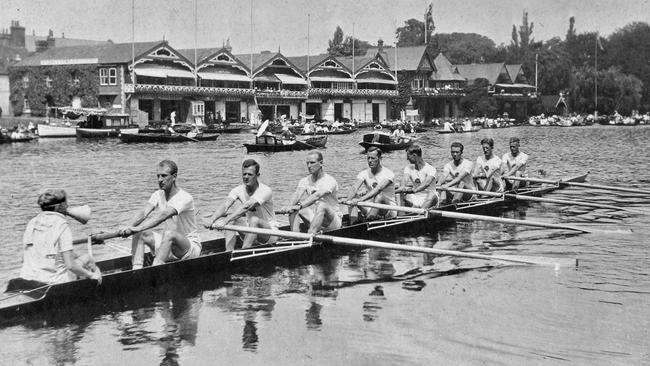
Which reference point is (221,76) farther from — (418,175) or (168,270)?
(168,270)

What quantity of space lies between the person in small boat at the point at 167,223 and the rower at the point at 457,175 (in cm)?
771

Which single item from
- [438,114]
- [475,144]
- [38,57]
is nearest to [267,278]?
[475,144]

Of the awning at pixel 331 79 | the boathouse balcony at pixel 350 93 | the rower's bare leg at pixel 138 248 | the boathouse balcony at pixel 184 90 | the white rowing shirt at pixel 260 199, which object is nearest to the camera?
the rower's bare leg at pixel 138 248

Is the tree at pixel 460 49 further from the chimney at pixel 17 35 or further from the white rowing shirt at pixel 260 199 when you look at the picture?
the white rowing shirt at pixel 260 199

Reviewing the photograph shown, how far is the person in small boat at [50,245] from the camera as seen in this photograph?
28.7ft

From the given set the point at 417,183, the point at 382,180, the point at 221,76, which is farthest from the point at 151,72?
the point at 382,180

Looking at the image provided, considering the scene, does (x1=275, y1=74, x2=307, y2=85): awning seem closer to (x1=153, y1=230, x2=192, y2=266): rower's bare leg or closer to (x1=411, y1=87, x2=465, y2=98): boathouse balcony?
(x1=411, y1=87, x2=465, y2=98): boathouse balcony

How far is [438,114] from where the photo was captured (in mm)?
102312

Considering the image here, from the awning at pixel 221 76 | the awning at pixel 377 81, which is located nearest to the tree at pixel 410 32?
the awning at pixel 377 81

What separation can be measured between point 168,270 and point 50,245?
2.18m

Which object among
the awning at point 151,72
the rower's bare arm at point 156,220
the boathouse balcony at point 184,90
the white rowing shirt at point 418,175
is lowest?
the rower's bare arm at point 156,220

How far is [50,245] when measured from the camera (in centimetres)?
885

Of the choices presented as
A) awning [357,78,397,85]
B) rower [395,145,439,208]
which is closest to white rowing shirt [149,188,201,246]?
rower [395,145,439,208]

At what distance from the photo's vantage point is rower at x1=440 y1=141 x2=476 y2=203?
56.2 ft
